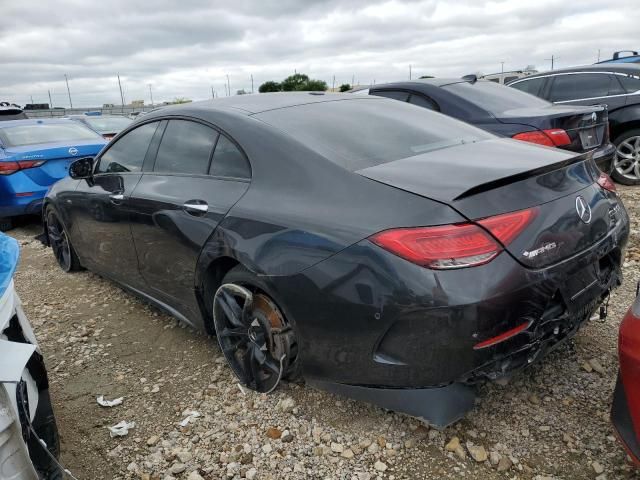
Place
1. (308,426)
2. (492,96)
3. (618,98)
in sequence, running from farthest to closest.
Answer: (618,98) → (492,96) → (308,426)

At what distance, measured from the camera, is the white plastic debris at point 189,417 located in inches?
98.9

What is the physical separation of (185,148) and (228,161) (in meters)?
0.48

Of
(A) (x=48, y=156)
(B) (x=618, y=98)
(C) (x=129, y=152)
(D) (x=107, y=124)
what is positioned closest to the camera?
(C) (x=129, y=152)

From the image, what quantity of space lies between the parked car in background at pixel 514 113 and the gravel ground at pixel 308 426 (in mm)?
2026

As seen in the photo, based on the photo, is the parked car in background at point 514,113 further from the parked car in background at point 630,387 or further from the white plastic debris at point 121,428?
the white plastic debris at point 121,428

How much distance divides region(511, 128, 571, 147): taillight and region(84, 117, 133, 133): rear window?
8.17 m

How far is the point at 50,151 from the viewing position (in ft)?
20.2

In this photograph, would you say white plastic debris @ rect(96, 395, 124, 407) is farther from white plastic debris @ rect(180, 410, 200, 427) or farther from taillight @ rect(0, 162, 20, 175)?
taillight @ rect(0, 162, 20, 175)

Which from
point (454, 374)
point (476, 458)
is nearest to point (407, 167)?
point (454, 374)

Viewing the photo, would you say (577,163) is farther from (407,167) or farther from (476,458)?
(476,458)

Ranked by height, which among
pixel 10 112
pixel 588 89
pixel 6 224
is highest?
pixel 10 112

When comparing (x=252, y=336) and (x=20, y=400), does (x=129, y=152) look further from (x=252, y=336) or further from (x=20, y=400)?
(x=20, y=400)

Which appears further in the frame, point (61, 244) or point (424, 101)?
point (424, 101)

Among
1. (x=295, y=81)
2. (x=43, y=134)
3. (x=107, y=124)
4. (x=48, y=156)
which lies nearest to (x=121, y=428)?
(x=48, y=156)
